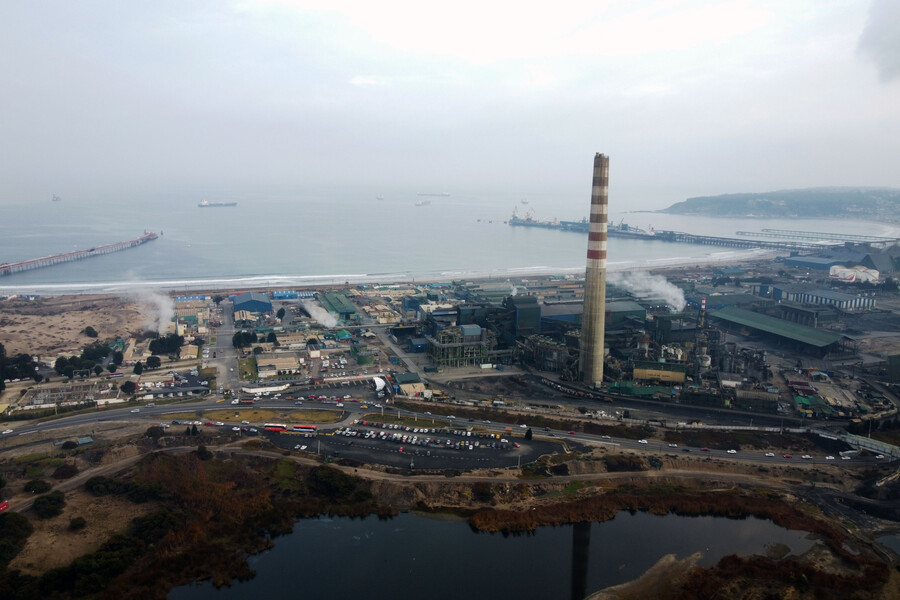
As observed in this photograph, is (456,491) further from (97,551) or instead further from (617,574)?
(97,551)

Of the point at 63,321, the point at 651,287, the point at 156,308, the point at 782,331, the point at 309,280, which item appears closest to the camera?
the point at 782,331

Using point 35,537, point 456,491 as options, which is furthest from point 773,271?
point 35,537

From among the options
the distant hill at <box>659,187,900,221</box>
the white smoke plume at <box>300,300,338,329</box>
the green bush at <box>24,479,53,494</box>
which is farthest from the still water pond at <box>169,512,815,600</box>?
the distant hill at <box>659,187,900,221</box>

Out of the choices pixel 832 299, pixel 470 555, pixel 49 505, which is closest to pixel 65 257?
pixel 49 505

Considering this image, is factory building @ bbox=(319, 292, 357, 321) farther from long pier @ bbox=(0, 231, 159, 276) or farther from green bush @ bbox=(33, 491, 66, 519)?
long pier @ bbox=(0, 231, 159, 276)

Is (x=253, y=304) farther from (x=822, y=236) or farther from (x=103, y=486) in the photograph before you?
(x=822, y=236)

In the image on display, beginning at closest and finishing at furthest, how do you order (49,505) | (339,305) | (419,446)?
(49,505) → (419,446) → (339,305)

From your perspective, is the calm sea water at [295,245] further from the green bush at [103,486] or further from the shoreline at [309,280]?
the green bush at [103,486]
